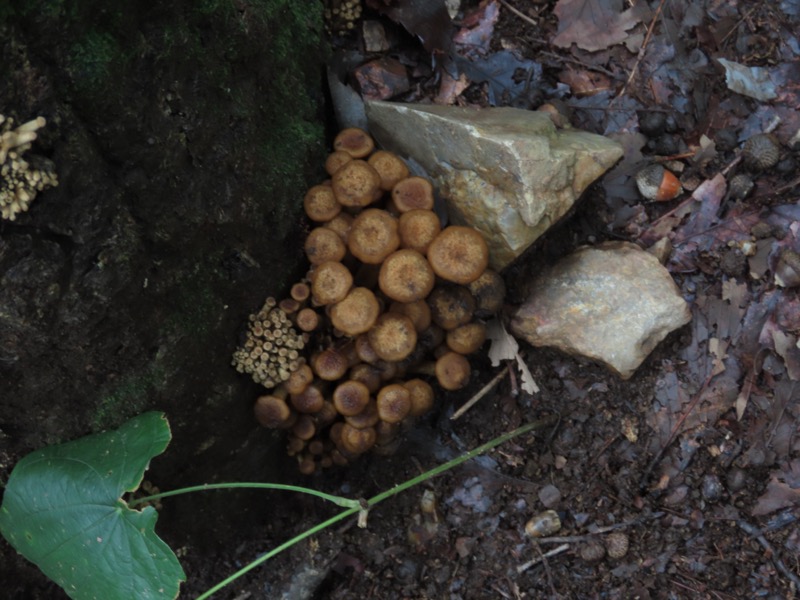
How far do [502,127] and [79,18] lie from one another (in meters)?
2.30

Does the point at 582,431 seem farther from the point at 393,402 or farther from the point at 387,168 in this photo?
the point at 387,168

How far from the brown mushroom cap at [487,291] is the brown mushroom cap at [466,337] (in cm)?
11

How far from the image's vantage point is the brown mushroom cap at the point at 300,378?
407 cm

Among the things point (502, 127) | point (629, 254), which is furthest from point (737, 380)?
point (502, 127)

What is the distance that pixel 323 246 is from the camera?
3.99 meters

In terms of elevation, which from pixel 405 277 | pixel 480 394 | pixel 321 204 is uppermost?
pixel 321 204

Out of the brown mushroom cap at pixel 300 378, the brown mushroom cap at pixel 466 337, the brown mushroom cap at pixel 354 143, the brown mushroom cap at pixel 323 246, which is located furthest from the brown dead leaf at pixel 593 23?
the brown mushroom cap at pixel 300 378

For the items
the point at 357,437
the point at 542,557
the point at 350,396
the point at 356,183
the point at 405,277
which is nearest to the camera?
the point at 405,277

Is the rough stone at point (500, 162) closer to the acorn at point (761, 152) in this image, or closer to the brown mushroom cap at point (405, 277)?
the brown mushroom cap at point (405, 277)

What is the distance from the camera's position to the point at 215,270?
12.4ft

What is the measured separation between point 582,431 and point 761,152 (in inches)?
81.5

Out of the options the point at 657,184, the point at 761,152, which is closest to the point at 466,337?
the point at 657,184

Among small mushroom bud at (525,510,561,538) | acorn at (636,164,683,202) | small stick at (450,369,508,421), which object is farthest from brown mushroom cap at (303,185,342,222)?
small mushroom bud at (525,510,561,538)

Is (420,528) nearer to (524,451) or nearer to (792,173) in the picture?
(524,451)
